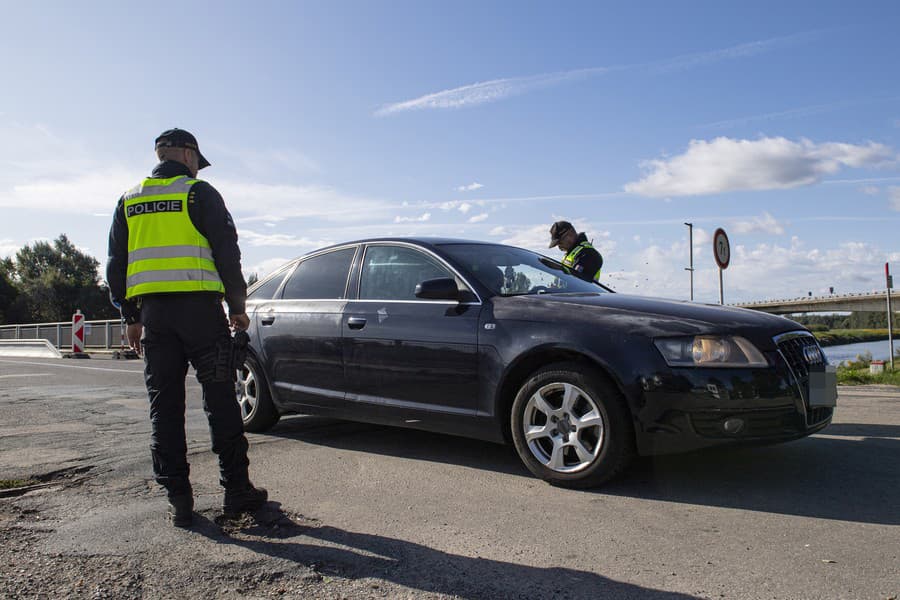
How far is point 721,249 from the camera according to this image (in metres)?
11.9

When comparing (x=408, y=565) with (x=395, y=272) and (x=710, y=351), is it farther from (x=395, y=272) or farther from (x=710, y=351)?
(x=395, y=272)

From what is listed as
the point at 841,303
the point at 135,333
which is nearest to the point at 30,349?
the point at 135,333

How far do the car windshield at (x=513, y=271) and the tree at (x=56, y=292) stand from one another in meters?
72.2

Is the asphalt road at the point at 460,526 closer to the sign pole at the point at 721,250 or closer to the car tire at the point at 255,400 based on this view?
the car tire at the point at 255,400

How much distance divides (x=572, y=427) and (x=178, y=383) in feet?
6.91

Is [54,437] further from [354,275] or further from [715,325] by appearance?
[715,325]

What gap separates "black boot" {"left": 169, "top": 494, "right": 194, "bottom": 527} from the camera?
136 inches

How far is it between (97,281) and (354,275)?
289 ft

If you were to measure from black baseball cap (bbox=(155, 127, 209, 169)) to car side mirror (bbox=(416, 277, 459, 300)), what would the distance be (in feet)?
5.12

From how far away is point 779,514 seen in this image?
3.52 m

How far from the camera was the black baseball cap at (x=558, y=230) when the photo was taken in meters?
7.23

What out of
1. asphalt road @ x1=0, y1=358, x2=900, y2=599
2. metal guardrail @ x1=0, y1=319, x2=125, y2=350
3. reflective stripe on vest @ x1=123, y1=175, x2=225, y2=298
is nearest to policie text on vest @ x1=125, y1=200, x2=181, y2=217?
reflective stripe on vest @ x1=123, y1=175, x2=225, y2=298

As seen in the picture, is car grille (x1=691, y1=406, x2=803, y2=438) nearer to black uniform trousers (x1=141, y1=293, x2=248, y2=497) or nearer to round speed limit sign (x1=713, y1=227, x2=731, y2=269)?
black uniform trousers (x1=141, y1=293, x2=248, y2=497)

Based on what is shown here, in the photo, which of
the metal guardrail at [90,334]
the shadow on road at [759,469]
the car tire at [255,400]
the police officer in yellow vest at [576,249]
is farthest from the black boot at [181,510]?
the metal guardrail at [90,334]
